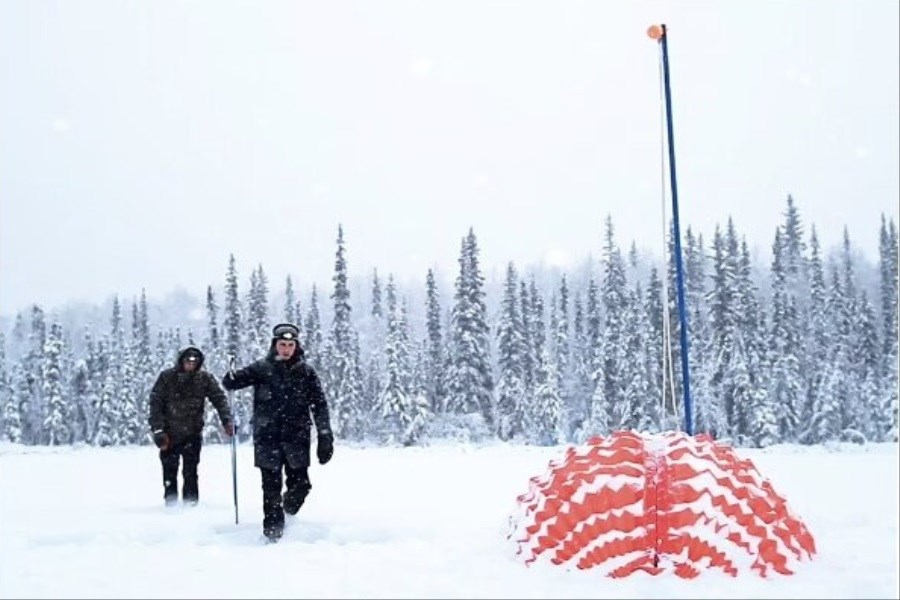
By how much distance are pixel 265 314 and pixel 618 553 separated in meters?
64.6

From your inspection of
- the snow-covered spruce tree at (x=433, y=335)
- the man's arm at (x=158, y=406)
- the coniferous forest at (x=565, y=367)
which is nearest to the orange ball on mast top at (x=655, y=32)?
the man's arm at (x=158, y=406)

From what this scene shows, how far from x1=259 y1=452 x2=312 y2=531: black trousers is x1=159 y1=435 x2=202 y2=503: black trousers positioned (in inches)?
93.7

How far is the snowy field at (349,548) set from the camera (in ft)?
18.6

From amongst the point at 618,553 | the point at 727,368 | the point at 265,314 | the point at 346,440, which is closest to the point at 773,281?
the point at 727,368

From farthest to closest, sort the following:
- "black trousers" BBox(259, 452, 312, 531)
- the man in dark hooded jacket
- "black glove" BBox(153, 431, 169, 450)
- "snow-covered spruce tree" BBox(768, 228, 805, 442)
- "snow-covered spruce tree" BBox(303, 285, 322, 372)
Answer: "snow-covered spruce tree" BBox(303, 285, 322, 372) → "snow-covered spruce tree" BBox(768, 228, 805, 442) → the man in dark hooded jacket → "black glove" BBox(153, 431, 169, 450) → "black trousers" BBox(259, 452, 312, 531)

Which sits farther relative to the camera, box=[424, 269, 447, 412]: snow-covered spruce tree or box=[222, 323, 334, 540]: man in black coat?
box=[424, 269, 447, 412]: snow-covered spruce tree

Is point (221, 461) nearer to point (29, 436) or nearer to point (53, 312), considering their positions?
point (53, 312)

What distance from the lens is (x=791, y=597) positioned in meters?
5.46

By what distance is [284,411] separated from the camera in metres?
8.43

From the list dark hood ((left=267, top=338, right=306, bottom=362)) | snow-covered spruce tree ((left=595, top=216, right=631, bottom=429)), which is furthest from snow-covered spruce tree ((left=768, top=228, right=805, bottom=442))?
dark hood ((left=267, top=338, right=306, bottom=362))

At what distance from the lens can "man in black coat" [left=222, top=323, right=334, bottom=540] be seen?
8.27 meters

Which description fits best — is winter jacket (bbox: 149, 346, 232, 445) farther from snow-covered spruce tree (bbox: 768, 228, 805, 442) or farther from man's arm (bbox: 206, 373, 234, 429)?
snow-covered spruce tree (bbox: 768, 228, 805, 442)

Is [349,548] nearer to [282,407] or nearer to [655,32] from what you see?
[282,407]

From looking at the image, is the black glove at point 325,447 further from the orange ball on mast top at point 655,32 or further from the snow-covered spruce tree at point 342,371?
the snow-covered spruce tree at point 342,371
